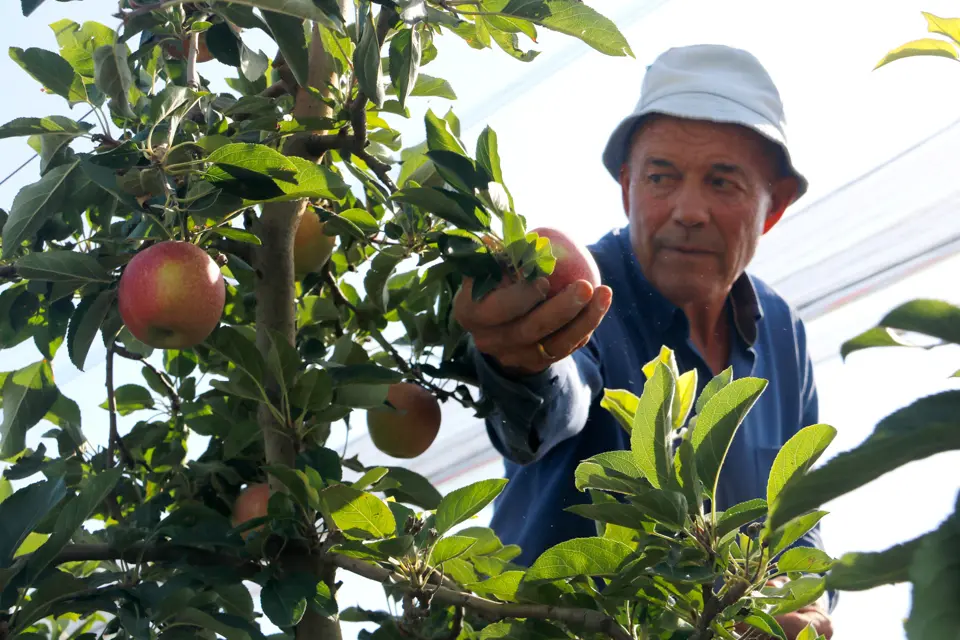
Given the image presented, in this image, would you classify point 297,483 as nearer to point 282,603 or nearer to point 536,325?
point 282,603

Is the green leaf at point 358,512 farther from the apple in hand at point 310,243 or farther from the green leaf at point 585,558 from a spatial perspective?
the apple in hand at point 310,243

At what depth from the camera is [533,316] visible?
89cm

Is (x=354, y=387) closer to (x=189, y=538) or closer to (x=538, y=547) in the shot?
(x=189, y=538)

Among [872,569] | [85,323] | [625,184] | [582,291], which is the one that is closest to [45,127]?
[85,323]

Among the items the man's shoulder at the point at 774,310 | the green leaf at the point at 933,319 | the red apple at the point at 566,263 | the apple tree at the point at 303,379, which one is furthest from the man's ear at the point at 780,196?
the green leaf at the point at 933,319

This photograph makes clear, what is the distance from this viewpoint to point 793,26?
255 centimetres

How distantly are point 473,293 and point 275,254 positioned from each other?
288mm

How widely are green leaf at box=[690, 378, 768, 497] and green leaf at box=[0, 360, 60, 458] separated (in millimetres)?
762

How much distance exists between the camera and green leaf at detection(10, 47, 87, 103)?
3.39ft

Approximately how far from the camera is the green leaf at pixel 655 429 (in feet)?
2.31

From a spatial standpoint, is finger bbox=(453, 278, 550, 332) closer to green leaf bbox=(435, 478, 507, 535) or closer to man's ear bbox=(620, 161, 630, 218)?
green leaf bbox=(435, 478, 507, 535)

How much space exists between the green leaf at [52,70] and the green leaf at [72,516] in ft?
1.32

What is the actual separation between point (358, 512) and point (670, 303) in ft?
3.18

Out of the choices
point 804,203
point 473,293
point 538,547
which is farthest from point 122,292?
point 804,203
